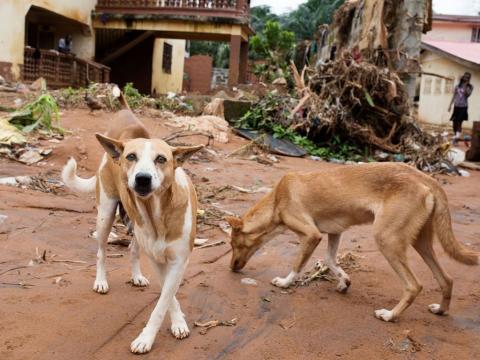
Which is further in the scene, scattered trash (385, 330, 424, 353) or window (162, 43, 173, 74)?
window (162, 43, 173, 74)

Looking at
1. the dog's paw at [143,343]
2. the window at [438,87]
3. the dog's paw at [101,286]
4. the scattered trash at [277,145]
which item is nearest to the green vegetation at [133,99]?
the scattered trash at [277,145]

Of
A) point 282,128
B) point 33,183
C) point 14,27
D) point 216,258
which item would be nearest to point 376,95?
point 282,128

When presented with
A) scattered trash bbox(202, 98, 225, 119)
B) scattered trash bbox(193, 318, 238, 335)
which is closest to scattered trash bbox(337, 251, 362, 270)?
scattered trash bbox(193, 318, 238, 335)

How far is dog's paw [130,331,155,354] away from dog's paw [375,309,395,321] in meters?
1.71

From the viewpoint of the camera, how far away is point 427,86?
25297 millimetres

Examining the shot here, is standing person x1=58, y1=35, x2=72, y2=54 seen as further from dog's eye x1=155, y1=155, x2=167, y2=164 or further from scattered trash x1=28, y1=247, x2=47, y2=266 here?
dog's eye x1=155, y1=155, x2=167, y2=164

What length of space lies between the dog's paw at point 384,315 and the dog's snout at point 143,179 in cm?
208

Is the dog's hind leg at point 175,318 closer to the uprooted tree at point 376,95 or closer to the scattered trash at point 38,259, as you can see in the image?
the scattered trash at point 38,259

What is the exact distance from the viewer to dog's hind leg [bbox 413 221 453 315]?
3.98m

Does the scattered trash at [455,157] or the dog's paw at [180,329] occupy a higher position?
the scattered trash at [455,157]

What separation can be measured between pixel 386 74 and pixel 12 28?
1194 centimetres

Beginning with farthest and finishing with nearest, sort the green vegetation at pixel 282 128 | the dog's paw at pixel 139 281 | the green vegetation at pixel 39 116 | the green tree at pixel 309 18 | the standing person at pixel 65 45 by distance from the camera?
the green tree at pixel 309 18
the standing person at pixel 65 45
the green vegetation at pixel 282 128
the green vegetation at pixel 39 116
the dog's paw at pixel 139 281

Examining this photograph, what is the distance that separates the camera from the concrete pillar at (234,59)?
21.0m

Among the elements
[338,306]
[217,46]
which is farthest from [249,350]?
[217,46]
